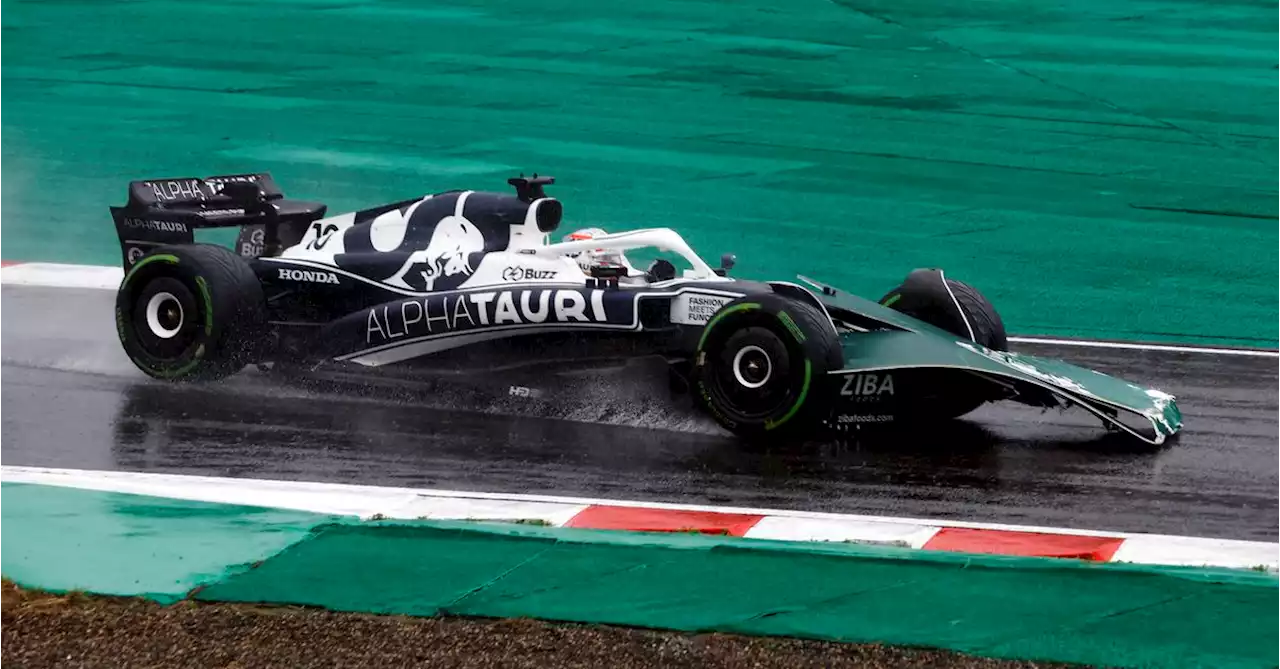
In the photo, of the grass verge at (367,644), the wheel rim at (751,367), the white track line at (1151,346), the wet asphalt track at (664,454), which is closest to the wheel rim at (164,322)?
the wet asphalt track at (664,454)

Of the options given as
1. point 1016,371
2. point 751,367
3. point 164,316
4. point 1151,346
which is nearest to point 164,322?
point 164,316

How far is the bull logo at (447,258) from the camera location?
1079cm

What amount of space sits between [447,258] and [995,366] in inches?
137

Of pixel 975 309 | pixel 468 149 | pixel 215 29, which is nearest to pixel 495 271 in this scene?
pixel 975 309

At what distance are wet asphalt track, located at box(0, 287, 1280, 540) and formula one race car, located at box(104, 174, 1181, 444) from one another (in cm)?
23

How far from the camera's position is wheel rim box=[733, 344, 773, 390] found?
951 centimetres

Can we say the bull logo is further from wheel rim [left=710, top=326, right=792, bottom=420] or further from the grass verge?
the grass verge

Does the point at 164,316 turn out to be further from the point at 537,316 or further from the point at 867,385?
the point at 867,385

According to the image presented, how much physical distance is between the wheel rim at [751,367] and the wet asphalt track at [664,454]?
0.38m

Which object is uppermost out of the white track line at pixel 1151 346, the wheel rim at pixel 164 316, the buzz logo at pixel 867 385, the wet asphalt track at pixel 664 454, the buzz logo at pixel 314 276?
the buzz logo at pixel 314 276

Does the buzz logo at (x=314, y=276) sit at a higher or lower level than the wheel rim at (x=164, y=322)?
higher

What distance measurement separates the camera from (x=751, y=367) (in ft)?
31.4

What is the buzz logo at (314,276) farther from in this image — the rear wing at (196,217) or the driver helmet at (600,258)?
the driver helmet at (600,258)

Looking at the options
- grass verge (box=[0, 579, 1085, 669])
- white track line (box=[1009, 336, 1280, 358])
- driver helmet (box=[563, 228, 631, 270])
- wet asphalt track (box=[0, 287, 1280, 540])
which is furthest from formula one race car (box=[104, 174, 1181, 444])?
grass verge (box=[0, 579, 1085, 669])
